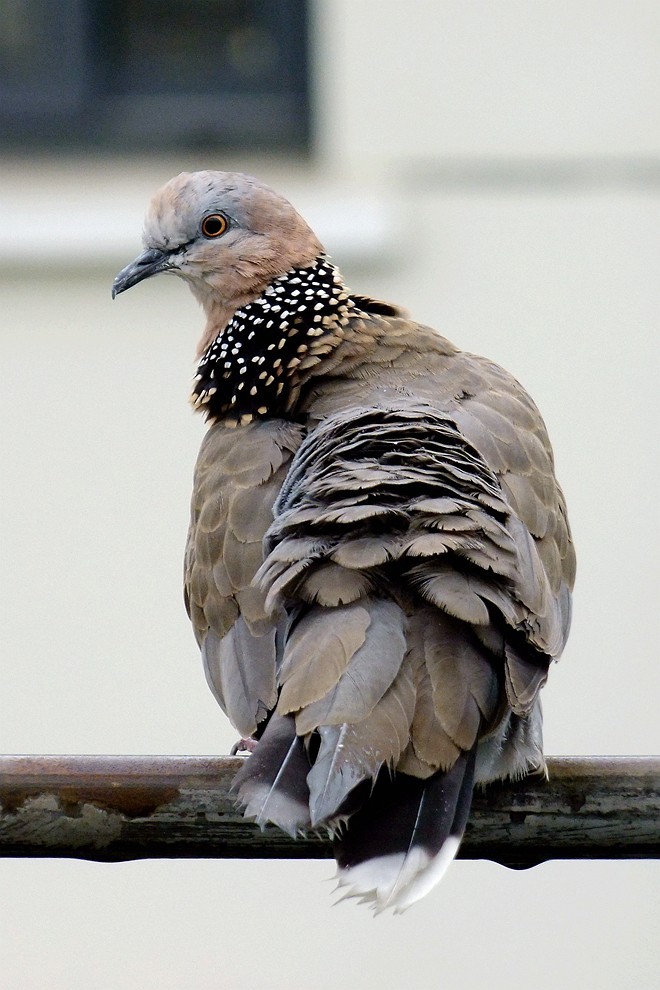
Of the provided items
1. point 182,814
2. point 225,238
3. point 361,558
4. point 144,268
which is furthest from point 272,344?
point 182,814

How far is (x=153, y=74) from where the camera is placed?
5422 mm

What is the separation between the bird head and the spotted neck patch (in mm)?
51

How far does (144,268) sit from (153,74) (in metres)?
2.27

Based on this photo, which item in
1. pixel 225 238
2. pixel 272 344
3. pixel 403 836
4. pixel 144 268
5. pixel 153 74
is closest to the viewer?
pixel 403 836

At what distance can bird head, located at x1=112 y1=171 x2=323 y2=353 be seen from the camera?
3.30 m

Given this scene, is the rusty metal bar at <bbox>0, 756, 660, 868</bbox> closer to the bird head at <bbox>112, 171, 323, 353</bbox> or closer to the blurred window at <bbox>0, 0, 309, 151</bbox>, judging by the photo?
the bird head at <bbox>112, 171, 323, 353</bbox>

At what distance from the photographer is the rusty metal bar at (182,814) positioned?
1.98 m

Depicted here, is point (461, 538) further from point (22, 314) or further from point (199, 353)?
point (22, 314)

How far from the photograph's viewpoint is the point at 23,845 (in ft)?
6.53

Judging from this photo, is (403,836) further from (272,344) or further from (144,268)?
(144,268)

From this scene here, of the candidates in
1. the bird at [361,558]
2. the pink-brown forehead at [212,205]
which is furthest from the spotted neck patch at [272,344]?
the pink-brown forehead at [212,205]

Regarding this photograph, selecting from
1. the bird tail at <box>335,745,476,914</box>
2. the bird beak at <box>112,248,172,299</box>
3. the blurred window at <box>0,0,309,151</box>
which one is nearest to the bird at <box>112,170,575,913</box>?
the bird tail at <box>335,745,476,914</box>

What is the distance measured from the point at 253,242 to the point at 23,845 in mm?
1714

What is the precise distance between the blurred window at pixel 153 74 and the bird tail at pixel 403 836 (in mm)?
3627
